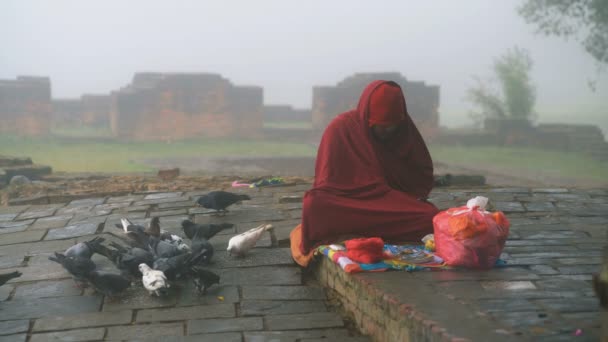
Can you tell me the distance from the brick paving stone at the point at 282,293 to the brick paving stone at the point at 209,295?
0.09 meters

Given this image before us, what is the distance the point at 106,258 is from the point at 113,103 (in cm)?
1829

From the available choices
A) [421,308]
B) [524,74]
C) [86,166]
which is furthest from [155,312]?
[524,74]

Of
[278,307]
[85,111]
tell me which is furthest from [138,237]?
[85,111]

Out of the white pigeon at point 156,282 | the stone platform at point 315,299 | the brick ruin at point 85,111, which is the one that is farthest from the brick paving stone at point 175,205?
the brick ruin at point 85,111

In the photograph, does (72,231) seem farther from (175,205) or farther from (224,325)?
(224,325)

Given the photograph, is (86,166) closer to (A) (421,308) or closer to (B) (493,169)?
(B) (493,169)

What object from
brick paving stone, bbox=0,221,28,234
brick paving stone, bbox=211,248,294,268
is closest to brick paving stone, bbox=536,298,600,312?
brick paving stone, bbox=211,248,294,268

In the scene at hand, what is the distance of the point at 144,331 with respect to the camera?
4297 mm

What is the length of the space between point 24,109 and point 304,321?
787 inches

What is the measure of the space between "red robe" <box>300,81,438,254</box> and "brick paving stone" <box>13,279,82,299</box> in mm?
1685

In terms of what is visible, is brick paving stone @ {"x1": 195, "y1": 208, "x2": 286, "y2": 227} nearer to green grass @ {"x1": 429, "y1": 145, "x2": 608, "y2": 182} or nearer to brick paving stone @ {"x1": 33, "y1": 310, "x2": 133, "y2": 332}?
brick paving stone @ {"x1": 33, "y1": 310, "x2": 133, "y2": 332}

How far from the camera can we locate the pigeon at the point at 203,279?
4812mm

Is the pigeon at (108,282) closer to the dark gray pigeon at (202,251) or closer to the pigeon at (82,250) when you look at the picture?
the pigeon at (82,250)

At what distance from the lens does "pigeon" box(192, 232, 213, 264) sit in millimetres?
5133
